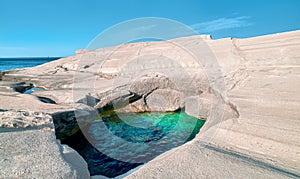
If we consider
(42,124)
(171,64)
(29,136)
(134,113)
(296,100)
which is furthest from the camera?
(171,64)

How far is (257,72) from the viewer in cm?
519

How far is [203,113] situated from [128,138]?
2707 millimetres

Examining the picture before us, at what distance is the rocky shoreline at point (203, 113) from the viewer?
189cm

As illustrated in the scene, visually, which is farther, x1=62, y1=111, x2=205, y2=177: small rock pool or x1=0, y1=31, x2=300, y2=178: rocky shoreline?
x1=62, y1=111, x2=205, y2=177: small rock pool

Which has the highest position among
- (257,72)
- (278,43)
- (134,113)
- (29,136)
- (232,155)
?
(278,43)

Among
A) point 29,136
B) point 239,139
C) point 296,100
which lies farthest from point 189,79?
point 29,136

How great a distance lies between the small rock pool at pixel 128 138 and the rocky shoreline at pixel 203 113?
1.45 ft

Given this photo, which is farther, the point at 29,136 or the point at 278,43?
the point at 278,43

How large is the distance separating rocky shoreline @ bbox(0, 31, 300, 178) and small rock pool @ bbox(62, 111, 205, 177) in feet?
1.45

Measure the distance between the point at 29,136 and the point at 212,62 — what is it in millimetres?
6465

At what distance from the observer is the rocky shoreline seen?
1.89 meters

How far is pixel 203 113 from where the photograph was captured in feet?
19.6

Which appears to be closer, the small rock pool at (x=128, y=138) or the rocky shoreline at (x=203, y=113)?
the rocky shoreline at (x=203, y=113)

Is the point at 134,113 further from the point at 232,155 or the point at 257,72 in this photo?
the point at 232,155
